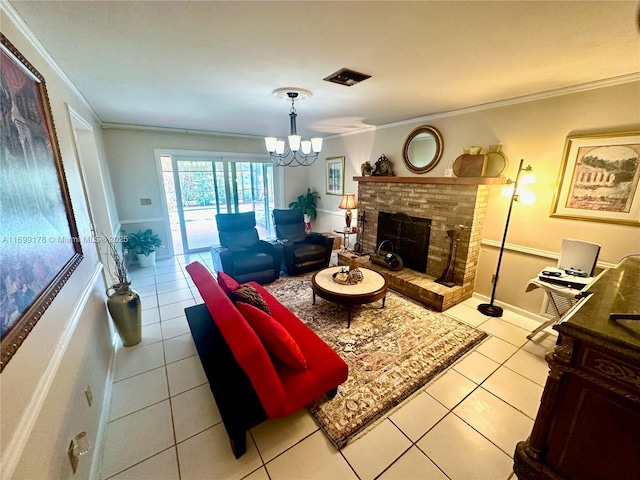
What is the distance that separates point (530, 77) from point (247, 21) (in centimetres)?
237

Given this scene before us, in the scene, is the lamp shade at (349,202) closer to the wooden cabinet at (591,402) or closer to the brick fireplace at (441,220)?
the brick fireplace at (441,220)

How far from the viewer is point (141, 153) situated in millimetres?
4488

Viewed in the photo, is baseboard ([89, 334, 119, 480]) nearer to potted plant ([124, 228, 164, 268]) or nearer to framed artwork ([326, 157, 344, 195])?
potted plant ([124, 228, 164, 268])

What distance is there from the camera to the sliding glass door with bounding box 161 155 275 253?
4961 mm

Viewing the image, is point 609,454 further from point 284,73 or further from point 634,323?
point 284,73

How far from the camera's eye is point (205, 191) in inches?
208

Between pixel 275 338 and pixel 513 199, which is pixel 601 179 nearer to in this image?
pixel 513 199

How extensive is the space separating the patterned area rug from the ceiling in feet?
7.97

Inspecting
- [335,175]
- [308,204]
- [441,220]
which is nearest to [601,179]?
[441,220]

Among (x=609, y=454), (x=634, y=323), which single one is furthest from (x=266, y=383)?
(x=634, y=323)

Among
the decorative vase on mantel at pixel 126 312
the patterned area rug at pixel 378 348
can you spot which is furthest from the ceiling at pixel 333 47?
the patterned area rug at pixel 378 348

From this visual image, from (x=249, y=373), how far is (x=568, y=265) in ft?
10.3

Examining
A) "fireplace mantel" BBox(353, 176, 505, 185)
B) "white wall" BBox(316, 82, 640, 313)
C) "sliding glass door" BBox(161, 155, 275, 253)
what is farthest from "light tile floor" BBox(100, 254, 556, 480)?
"sliding glass door" BBox(161, 155, 275, 253)

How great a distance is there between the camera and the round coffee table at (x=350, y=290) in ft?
8.73
